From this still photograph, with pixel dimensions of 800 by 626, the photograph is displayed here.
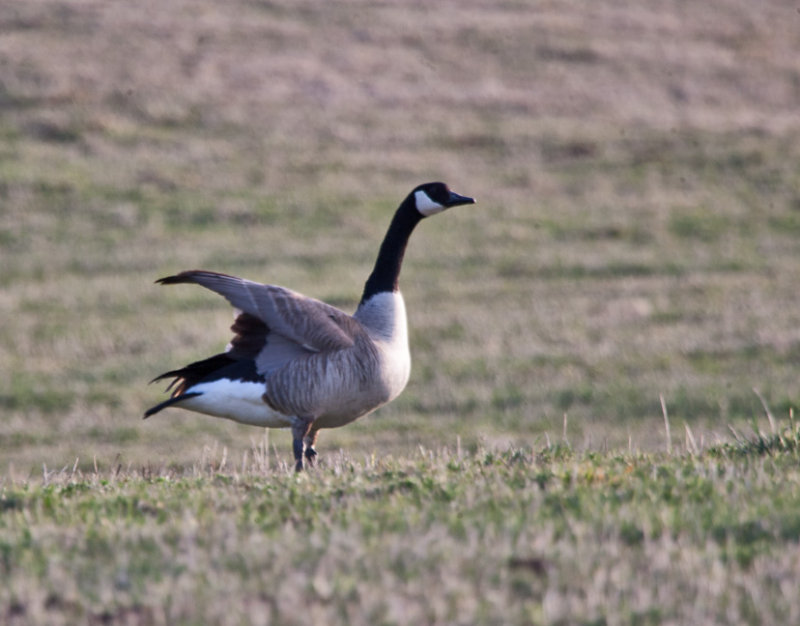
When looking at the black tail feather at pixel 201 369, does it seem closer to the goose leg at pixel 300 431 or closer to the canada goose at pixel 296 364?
the canada goose at pixel 296 364

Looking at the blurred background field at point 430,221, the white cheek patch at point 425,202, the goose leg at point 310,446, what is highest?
the white cheek patch at point 425,202

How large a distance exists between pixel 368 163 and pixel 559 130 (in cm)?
725

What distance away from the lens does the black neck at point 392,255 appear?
878 cm

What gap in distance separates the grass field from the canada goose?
1.47ft

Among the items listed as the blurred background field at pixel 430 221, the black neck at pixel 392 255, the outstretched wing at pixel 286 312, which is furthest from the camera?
the blurred background field at pixel 430 221

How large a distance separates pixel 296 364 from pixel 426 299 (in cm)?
1419

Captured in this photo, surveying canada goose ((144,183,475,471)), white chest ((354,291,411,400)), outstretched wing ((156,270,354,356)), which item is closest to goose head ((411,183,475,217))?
white chest ((354,291,411,400))

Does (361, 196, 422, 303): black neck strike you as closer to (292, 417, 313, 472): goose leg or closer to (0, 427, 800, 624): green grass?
(292, 417, 313, 472): goose leg

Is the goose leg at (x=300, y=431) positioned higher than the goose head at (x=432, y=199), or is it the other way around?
the goose head at (x=432, y=199)

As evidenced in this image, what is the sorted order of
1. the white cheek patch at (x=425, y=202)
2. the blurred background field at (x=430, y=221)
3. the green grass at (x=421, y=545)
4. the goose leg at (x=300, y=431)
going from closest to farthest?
the green grass at (x=421, y=545)
the goose leg at (x=300, y=431)
the white cheek patch at (x=425, y=202)
the blurred background field at (x=430, y=221)

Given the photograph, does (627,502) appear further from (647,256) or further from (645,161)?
(645,161)

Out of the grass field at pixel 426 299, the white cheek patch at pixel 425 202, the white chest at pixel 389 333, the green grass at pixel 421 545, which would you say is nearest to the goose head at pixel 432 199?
the white cheek patch at pixel 425 202

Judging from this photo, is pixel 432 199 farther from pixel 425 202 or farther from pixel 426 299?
pixel 426 299

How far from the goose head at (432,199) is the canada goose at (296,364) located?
0.88 metres
